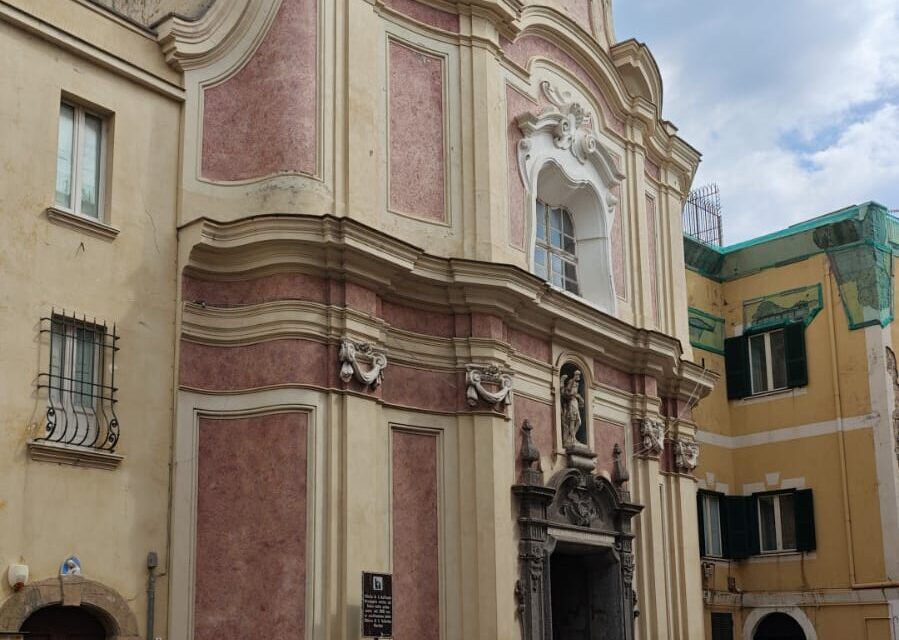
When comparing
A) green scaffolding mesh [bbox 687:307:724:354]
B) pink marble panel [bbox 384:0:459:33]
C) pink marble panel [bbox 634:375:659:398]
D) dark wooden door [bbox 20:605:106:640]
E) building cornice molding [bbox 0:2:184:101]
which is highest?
pink marble panel [bbox 384:0:459:33]

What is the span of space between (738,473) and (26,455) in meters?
17.3

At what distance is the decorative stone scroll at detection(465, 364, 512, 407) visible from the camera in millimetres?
16203

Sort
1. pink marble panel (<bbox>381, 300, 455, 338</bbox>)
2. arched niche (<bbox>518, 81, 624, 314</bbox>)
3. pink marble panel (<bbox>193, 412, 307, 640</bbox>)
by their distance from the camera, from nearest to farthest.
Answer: pink marble panel (<bbox>193, 412, 307, 640</bbox>), pink marble panel (<bbox>381, 300, 455, 338</bbox>), arched niche (<bbox>518, 81, 624, 314</bbox>)

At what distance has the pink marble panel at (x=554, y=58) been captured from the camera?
1861 cm

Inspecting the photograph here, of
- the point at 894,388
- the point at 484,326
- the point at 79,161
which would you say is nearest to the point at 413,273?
the point at 484,326

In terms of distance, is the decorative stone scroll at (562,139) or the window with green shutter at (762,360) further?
the window with green shutter at (762,360)

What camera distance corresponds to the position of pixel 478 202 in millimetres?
17031

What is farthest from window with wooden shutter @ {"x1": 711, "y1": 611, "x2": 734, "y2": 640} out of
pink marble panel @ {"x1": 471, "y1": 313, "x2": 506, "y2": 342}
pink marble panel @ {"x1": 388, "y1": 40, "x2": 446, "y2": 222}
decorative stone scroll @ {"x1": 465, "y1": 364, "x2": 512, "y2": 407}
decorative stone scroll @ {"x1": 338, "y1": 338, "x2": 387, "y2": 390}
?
decorative stone scroll @ {"x1": 338, "y1": 338, "x2": 387, "y2": 390}

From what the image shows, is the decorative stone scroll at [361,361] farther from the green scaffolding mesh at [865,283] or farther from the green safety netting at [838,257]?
the green scaffolding mesh at [865,283]

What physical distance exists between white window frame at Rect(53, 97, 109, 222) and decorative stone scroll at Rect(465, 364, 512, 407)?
492 cm

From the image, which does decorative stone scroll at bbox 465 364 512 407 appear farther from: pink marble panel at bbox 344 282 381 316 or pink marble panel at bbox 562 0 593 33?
pink marble panel at bbox 562 0 593 33

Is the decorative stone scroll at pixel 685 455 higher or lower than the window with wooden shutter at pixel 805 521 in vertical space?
higher

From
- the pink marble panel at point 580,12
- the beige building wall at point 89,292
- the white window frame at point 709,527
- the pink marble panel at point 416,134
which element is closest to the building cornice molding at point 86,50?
the beige building wall at point 89,292

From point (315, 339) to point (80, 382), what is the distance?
8.64 ft
